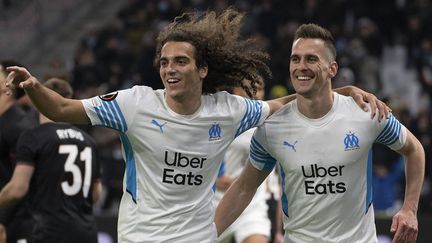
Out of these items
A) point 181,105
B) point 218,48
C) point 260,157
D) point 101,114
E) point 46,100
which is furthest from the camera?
point 260,157

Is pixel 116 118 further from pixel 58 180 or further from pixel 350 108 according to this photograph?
pixel 58 180

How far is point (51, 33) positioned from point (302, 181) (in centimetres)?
1718

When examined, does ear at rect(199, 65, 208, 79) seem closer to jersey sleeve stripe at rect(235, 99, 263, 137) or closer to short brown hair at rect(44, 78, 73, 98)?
jersey sleeve stripe at rect(235, 99, 263, 137)

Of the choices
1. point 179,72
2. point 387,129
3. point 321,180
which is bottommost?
point 321,180

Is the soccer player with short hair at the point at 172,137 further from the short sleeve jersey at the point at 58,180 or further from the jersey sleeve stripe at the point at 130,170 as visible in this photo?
the short sleeve jersey at the point at 58,180

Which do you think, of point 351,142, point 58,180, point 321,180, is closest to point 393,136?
point 351,142

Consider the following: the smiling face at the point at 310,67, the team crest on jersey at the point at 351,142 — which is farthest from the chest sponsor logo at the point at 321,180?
the smiling face at the point at 310,67

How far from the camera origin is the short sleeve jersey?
8312mm

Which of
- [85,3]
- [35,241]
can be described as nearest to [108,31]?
[85,3]

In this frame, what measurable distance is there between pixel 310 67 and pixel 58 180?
8.35 ft

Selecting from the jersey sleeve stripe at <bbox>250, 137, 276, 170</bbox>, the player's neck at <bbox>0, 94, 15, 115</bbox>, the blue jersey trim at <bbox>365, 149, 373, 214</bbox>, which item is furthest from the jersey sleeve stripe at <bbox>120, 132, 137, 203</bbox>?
the player's neck at <bbox>0, 94, 15, 115</bbox>

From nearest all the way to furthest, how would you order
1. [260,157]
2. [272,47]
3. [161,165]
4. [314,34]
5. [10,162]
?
1. [161,165]
2. [314,34]
3. [260,157]
4. [10,162]
5. [272,47]

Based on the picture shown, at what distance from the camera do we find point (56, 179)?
8406 millimetres

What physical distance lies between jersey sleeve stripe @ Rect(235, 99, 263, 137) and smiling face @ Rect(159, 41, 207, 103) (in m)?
0.35
